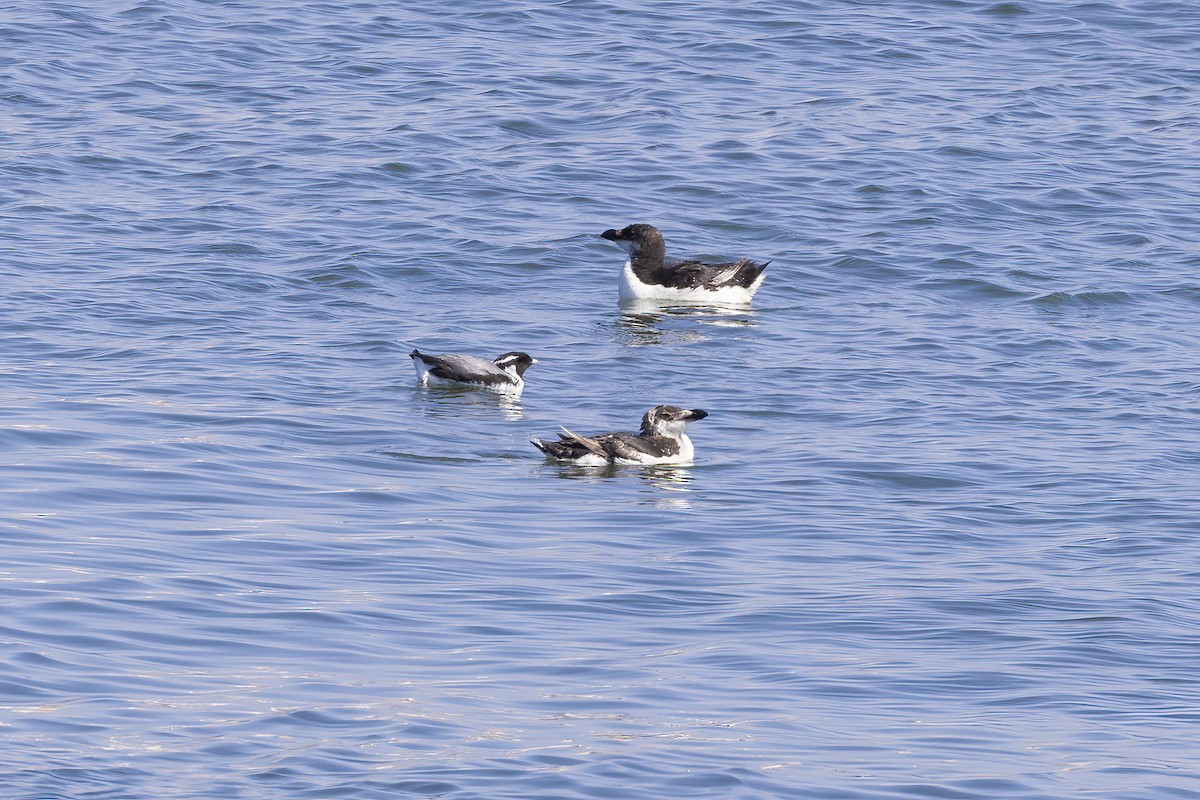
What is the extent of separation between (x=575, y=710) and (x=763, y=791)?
1.12m

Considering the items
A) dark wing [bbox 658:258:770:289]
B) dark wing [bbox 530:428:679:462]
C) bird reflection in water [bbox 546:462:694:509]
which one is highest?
dark wing [bbox 658:258:770:289]

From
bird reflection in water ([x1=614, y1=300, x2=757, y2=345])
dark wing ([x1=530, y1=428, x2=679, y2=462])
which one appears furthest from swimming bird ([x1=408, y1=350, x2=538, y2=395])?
bird reflection in water ([x1=614, y1=300, x2=757, y2=345])

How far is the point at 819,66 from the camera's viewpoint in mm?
28453

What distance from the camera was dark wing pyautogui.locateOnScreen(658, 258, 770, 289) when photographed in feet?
63.4

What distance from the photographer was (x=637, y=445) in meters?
13.2

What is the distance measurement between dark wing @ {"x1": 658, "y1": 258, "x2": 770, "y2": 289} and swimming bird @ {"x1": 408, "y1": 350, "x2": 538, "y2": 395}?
185 inches

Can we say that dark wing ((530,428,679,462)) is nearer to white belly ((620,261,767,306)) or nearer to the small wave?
white belly ((620,261,767,306))

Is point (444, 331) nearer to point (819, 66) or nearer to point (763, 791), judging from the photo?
point (763, 791)

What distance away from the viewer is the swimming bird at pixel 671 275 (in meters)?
19.4

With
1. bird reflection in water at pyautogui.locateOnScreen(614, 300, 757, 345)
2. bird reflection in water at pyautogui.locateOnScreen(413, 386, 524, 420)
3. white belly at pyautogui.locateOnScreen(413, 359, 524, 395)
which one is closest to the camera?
bird reflection in water at pyautogui.locateOnScreen(413, 386, 524, 420)

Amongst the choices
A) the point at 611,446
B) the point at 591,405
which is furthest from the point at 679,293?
the point at 611,446

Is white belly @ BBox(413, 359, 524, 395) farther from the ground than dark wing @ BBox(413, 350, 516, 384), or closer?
closer

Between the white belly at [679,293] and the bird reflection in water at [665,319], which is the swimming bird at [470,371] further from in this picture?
the white belly at [679,293]

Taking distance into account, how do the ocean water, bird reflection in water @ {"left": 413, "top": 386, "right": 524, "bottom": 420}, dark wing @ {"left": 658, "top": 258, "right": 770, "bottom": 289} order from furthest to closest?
dark wing @ {"left": 658, "top": 258, "right": 770, "bottom": 289} < bird reflection in water @ {"left": 413, "top": 386, "right": 524, "bottom": 420} < the ocean water
